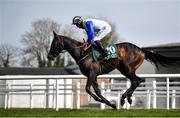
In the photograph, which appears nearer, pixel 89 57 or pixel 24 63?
pixel 89 57

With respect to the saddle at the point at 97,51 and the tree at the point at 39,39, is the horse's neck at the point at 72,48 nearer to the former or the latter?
the saddle at the point at 97,51

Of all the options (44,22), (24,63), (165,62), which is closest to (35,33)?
(44,22)

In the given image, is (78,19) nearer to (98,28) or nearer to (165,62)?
(98,28)

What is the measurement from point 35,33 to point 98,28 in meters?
31.3

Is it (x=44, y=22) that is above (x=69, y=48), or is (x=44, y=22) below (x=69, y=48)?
above

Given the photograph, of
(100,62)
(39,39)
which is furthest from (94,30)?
(39,39)

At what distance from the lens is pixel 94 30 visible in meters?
11.5

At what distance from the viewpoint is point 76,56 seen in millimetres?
11461

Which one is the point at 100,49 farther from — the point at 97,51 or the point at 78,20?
the point at 78,20

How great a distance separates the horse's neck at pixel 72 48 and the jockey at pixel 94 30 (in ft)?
1.22

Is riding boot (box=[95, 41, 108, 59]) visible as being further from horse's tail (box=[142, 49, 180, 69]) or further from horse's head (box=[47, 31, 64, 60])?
horse's tail (box=[142, 49, 180, 69])

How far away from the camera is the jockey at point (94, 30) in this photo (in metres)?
11.2

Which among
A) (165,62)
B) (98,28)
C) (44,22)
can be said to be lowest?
(165,62)

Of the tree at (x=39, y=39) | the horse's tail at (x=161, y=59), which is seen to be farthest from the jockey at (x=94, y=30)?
the tree at (x=39, y=39)
